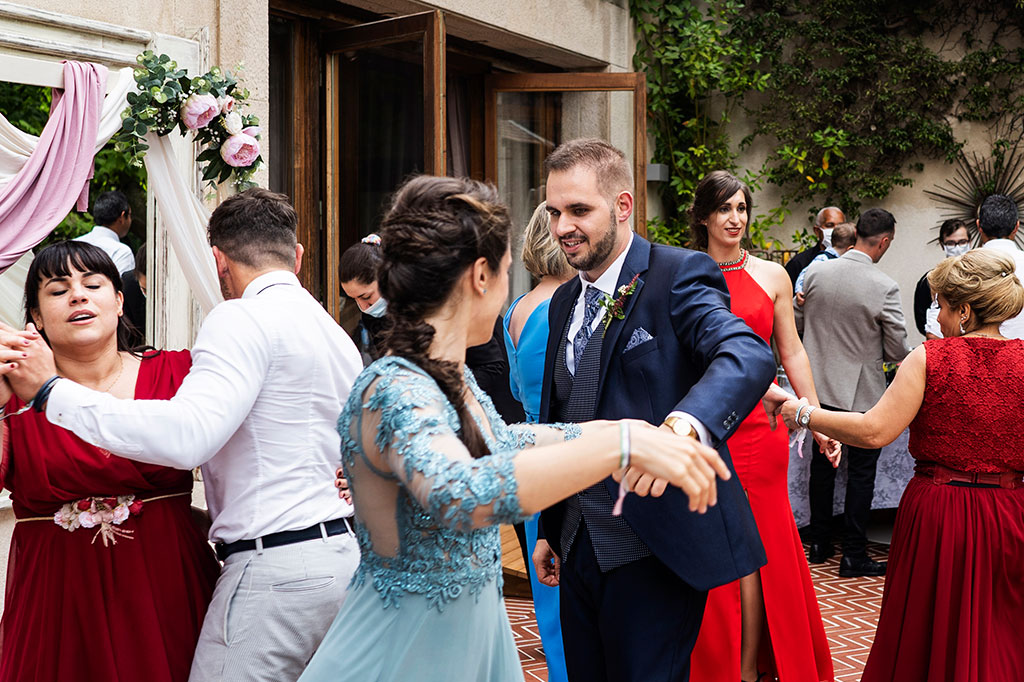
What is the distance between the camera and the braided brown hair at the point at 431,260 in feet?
6.35

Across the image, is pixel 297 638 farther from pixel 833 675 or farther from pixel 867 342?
pixel 867 342

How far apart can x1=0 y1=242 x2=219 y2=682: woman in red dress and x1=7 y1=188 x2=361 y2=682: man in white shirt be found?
144 millimetres

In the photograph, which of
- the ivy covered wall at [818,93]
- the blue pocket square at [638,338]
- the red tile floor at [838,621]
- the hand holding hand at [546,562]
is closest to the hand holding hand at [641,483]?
the blue pocket square at [638,338]

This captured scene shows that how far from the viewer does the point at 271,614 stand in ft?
8.13

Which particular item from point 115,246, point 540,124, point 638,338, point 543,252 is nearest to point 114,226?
point 115,246

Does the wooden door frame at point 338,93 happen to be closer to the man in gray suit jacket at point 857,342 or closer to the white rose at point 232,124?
the white rose at point 232,124

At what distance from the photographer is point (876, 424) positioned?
11.6 ft

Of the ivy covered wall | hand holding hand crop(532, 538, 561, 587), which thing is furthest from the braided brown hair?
the ivy covered wall

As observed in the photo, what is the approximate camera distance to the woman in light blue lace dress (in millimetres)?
1867

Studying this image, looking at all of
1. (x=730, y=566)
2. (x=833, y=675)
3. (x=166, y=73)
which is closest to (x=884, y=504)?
(x=833, y=675)

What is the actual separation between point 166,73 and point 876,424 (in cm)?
281

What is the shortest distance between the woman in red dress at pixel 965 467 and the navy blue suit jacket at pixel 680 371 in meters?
0.97

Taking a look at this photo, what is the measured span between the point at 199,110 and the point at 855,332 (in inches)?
168

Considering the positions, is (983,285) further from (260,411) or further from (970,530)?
(260,411)
